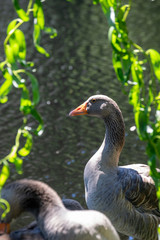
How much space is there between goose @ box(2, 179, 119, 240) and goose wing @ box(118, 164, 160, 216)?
1.57 metres

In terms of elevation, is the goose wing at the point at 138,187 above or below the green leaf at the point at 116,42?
below

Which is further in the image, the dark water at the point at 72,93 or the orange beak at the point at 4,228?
the dark water at the point at 72,93

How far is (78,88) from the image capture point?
13.0 meters

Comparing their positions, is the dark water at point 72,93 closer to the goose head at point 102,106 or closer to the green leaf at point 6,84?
the goose head at point 102,106

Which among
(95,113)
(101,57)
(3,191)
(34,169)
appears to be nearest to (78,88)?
(101,57)

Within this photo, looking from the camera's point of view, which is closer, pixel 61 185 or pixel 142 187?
pixel 142 187

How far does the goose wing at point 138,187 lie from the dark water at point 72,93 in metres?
1.68

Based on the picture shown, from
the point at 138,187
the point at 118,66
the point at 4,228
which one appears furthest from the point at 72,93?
the point at 118,66

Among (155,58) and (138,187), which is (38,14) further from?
(138,187)

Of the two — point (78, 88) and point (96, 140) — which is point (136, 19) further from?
point (96, 140)

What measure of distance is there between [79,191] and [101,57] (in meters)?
9.10

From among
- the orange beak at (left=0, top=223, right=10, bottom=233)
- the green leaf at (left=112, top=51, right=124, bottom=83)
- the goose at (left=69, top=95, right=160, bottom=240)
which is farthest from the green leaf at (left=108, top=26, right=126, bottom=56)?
the goose at (left=69, top=95, right=160, bottom=240)

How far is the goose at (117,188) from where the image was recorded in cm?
538

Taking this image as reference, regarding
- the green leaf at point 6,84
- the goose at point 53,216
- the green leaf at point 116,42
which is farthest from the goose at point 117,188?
the green leaf at point 6,84
